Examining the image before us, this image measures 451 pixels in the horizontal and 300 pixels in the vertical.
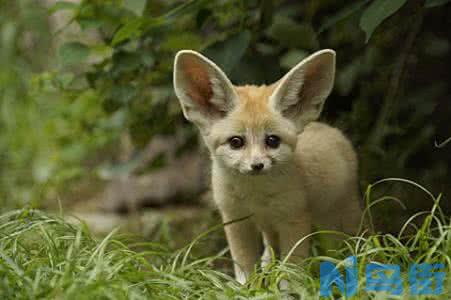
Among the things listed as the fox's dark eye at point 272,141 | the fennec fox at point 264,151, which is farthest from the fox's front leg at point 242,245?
the fox's dark eye at point 272,141

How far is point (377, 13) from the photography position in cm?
305

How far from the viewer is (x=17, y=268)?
263cm

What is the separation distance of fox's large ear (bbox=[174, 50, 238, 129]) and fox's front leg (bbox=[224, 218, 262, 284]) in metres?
0.51

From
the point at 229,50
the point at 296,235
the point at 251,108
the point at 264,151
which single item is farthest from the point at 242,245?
the point at 229,50

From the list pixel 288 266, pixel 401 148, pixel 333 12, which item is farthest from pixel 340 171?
pixel 333 12

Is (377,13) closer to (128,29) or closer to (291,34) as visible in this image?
(291,34)

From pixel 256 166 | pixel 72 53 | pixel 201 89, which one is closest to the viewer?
pixel 256 166

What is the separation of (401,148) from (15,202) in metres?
2.94

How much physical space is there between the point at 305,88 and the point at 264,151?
37 cm

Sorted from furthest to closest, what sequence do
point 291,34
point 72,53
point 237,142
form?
point 291,34
point 72,53
point 237,142

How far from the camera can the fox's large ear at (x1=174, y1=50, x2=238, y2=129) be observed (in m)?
3.05

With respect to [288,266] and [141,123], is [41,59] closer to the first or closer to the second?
[141,123]

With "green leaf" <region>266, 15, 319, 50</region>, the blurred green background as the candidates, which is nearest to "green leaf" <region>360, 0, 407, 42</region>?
the blurred green background

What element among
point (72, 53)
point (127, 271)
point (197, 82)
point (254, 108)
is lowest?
point (127, 271)
